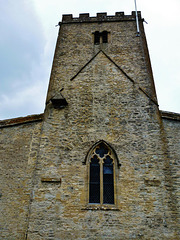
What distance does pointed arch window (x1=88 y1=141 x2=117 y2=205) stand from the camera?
868cm

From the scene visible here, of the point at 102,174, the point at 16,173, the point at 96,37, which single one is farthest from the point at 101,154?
the point at 96,37

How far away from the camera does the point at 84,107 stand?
422 inches

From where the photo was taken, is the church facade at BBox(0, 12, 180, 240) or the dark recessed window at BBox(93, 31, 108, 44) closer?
the church facade at BBox(0, 12, 180, 240)

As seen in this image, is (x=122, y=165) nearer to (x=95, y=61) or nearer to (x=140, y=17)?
(x=95, y=61)

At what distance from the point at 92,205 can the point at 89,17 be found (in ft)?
41.1

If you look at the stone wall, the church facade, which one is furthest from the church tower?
the stone wall

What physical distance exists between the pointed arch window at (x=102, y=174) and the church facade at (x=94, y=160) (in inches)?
1.5

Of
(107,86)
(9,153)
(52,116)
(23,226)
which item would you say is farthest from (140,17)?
(23,226)

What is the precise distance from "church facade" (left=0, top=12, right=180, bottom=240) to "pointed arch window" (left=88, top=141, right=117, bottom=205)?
0.04 meters

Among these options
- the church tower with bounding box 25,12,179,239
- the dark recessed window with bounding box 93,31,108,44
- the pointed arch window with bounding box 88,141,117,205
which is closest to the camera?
the church tower with bounding box 25,12,179,239

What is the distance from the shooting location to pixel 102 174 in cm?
906

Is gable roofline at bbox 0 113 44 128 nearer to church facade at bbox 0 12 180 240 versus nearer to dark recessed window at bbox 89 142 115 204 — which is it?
church facade at bbox 0 12 180 240

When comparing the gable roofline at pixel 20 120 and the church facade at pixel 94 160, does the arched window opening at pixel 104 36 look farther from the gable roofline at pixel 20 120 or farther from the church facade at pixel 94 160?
the gable roofline at pixel 20 120

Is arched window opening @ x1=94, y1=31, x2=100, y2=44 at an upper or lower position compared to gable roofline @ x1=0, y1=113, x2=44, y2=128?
upper
